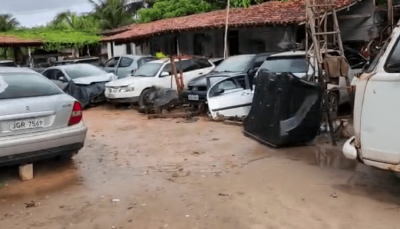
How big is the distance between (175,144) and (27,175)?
293 centimetres

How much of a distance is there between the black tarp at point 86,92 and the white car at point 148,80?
689mm

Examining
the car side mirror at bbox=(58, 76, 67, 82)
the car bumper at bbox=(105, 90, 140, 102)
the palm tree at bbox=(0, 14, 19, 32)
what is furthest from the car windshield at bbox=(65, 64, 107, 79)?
the palm tree at bbox=(0, 14, 19, 32)

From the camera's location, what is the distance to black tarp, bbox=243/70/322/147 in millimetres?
7105

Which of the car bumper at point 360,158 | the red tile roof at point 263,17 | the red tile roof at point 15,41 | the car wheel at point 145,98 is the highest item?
the red tile roof at point 263,17

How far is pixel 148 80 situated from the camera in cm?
1329

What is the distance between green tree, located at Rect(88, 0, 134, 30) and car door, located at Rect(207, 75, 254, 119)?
83.9 feet

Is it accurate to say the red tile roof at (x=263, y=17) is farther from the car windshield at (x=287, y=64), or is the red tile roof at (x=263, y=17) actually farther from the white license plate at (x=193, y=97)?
the white license plate at (x=193, y=97)

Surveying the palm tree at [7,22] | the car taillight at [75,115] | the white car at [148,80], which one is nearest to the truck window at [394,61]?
the car taillight at [75,115]

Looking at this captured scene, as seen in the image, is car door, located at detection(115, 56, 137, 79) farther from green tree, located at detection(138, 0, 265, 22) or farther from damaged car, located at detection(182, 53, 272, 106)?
green tree, located at detection(138, 0, 265, 22)

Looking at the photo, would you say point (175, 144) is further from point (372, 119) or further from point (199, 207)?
point (372, 119)

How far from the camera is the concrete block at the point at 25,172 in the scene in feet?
19.6

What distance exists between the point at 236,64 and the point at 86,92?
501 centimetres

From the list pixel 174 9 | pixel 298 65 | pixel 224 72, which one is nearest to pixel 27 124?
pixel 298 65

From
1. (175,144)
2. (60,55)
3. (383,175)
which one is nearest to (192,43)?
(60,55)
